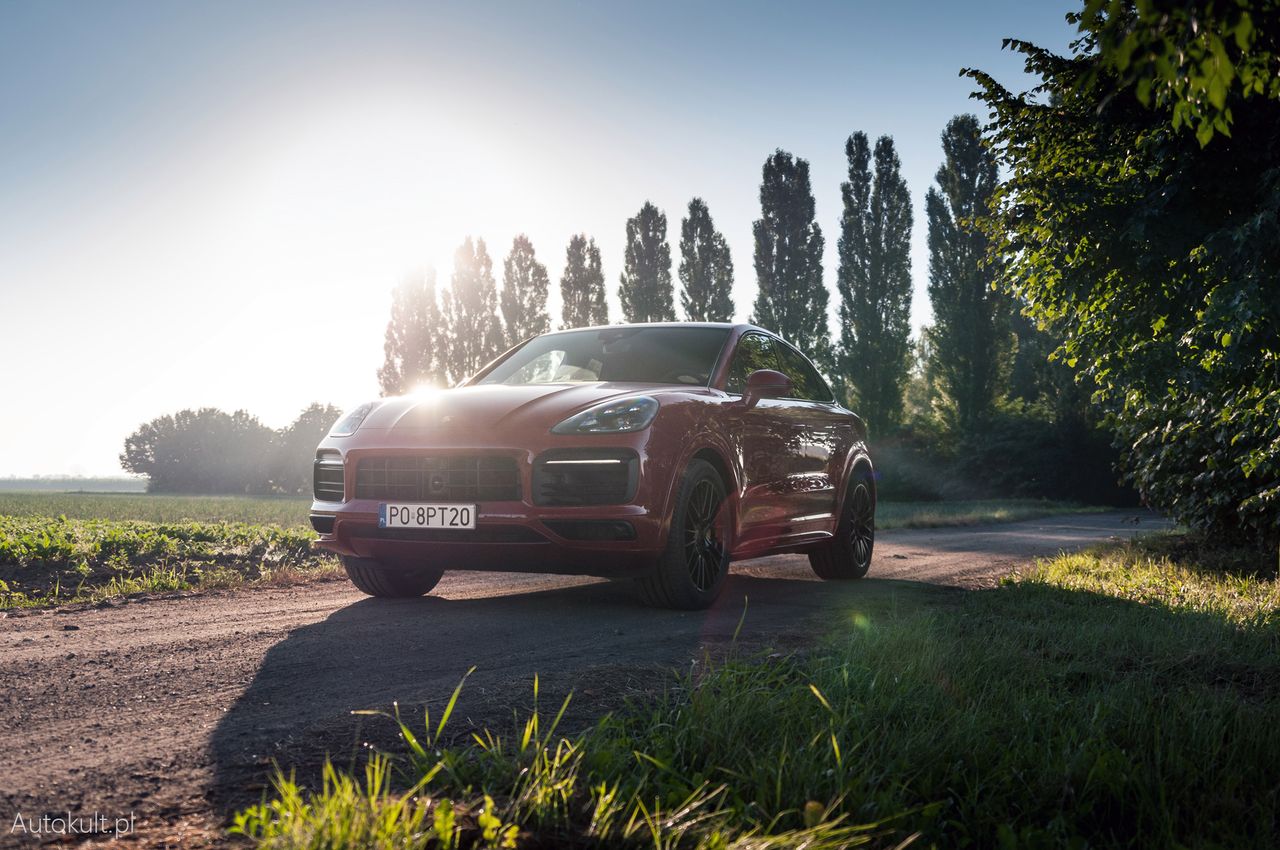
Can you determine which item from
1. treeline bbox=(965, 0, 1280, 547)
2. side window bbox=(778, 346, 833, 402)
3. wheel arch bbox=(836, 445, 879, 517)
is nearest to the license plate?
side window bbox=(778, 346, 833, 402)

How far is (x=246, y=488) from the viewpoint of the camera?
60.3m

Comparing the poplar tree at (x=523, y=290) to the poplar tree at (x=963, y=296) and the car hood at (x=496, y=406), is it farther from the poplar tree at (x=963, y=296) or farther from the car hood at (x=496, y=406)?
the car hood at (x=496, y=406)

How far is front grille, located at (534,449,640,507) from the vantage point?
503cm

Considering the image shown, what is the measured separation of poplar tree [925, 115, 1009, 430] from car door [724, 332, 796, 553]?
3075 cm

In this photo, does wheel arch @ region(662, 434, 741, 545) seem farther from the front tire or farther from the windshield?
the windshield

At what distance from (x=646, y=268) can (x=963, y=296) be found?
41.9 feet

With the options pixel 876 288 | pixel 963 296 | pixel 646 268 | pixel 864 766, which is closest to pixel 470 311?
pixel 646 268

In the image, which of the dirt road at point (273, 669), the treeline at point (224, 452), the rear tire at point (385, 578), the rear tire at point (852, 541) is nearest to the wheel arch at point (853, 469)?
the rear tire at point (852, 541)

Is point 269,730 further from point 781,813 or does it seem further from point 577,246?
point 577,246

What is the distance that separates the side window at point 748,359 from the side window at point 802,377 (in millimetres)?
163

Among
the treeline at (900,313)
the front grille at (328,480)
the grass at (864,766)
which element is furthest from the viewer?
the treeline at (900,313)

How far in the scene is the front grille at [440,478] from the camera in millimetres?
5152

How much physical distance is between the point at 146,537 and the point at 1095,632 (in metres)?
6.91

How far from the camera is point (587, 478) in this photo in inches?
200
